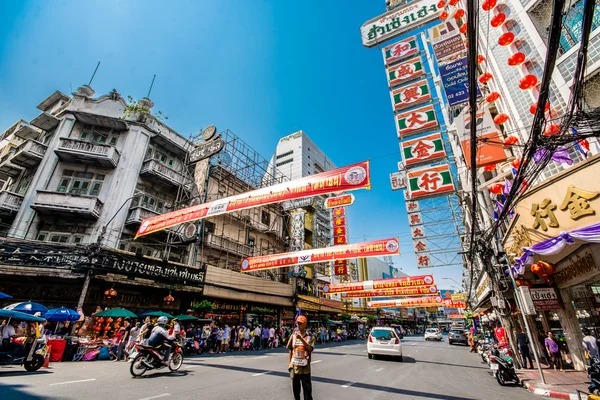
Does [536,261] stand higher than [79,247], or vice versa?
[79,247]

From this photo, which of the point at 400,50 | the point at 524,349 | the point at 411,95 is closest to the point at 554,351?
the point at 524,349

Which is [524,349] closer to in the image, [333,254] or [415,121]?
[333,254]

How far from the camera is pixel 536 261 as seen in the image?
32.0ft

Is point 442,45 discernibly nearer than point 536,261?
No

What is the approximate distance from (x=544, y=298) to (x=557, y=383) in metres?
3.57

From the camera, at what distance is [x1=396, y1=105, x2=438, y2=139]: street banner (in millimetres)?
12953

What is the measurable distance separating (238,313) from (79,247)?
1303 centimetres

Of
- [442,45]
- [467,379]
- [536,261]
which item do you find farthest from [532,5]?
[467,379]

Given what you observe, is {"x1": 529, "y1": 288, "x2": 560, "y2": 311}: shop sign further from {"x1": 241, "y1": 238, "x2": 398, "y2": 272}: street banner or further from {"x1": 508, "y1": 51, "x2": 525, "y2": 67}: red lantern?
{"x1": 508, "y1": 51, "x2": 525, "y2": 67}: red lantern

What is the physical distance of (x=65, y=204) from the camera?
56.3ft

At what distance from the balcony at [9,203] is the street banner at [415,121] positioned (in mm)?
22958

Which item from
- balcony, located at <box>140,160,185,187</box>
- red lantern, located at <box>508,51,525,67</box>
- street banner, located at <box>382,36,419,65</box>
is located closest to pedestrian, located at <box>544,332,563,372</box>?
red lantern, located at <box>508,51,525,67</box>

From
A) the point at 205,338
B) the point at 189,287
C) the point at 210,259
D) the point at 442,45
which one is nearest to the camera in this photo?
the point at 442,45

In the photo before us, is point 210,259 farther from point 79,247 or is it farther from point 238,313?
point 79,247
